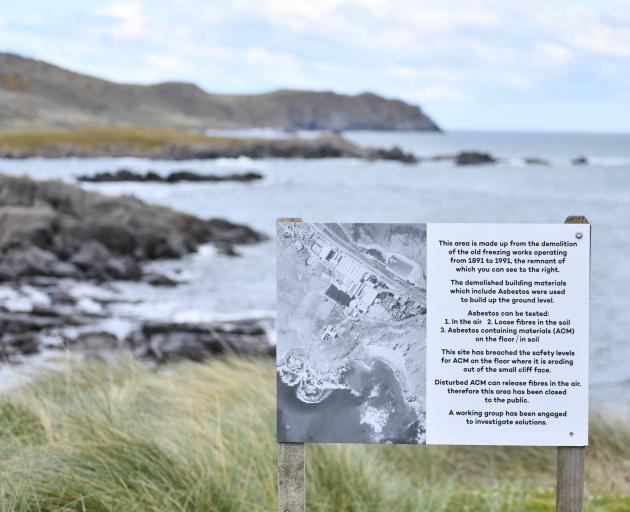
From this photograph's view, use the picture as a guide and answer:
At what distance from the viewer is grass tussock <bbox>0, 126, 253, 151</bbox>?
268ft

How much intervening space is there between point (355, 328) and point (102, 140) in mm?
88960

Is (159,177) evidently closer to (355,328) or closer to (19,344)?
(19,344)

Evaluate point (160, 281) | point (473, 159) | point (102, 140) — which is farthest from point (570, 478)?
point (102, 140)

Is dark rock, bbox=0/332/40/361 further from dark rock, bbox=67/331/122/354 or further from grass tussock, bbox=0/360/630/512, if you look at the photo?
grass tussock, bbox=0/360/630/512

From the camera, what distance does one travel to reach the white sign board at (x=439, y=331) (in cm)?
350

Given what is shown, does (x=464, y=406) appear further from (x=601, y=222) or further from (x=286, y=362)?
(x=601, y=222)

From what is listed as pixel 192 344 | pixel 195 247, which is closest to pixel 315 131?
pixel 195 247

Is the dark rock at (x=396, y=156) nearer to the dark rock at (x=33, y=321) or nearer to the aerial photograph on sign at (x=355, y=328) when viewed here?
the dark rock at (x=33, y=321)

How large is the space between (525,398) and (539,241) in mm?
603

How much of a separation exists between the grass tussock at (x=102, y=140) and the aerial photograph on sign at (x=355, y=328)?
7858cm

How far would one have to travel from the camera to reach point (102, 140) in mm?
89250

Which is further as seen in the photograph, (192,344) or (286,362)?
(192,344)

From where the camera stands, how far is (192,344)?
13.3 meters

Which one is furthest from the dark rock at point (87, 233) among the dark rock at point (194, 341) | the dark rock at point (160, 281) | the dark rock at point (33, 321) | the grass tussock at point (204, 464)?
the grass tussock at point (204, 464)
